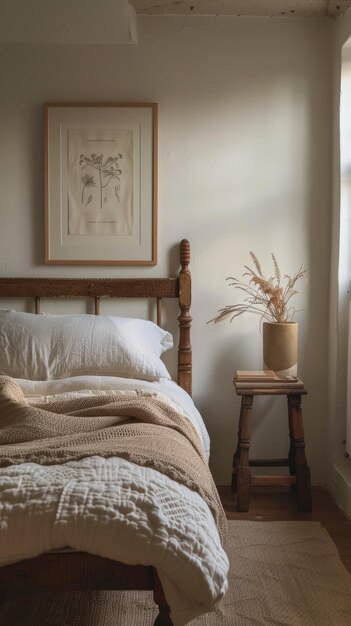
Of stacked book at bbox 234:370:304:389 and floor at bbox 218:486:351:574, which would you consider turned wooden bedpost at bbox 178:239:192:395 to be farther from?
floor at bbox 218:486:351:574

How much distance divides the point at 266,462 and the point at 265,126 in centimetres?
156

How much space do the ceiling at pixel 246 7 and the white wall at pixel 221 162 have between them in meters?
0.04

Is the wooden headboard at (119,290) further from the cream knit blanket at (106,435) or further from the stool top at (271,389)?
the cream knit blanket at (106,435)

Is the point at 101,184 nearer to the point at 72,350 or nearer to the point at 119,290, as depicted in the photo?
the point at 119,290

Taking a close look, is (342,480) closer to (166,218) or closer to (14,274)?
(166,218)

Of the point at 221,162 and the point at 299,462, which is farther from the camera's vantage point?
the point at 221,162

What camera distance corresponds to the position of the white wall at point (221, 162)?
3045 millimetres

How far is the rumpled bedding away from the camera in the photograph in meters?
1.29

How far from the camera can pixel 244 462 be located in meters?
2.79

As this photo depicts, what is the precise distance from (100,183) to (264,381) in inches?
47.0

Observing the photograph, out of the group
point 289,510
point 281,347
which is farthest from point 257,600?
point 281,347

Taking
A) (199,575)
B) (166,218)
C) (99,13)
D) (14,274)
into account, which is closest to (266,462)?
(166,218)

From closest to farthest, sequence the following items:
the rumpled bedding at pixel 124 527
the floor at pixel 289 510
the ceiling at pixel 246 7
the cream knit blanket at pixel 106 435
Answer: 1. the rumpled bedding at pixel 124 527
2. the cream knit blanket at pixel 106 435
3. the floor at pixel 289 510
4. the ceiling at pixel 246 7

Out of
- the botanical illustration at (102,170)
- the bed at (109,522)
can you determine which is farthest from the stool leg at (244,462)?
the botanical illustration at (102,170)
